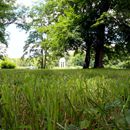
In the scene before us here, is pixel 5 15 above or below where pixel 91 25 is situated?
above

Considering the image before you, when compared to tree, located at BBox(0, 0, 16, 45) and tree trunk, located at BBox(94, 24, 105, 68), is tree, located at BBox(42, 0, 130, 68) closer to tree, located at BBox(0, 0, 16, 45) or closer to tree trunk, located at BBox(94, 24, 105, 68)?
tree trunk, located at BBox(94, 24, 105, 68)

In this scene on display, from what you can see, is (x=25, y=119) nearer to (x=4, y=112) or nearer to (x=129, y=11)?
(x=4, y=112)

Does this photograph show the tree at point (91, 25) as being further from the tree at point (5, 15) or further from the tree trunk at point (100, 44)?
the tree at point (5, 15)

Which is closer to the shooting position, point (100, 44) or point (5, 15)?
point (100, 44)

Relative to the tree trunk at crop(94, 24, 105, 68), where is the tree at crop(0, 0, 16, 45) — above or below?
above

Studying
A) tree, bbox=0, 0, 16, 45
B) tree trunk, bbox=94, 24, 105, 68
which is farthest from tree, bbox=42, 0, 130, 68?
tree, bbox=0, 0, 16, 45

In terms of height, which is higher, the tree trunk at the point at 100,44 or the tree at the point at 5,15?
the tree at the point at 5,15

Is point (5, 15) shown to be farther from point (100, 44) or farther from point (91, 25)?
point (100, 44)

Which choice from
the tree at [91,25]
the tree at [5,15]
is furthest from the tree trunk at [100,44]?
the tree at [5,15]

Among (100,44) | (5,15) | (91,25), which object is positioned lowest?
(100,44)

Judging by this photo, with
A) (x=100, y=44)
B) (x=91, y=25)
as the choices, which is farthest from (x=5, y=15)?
(x=100, y=44)

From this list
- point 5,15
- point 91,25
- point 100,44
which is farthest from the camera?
point 5,15

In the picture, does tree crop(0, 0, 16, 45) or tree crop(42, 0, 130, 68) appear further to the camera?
tree crop(0, 0, 16, 45)

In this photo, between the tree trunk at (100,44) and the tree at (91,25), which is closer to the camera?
the tree at (91,25)
